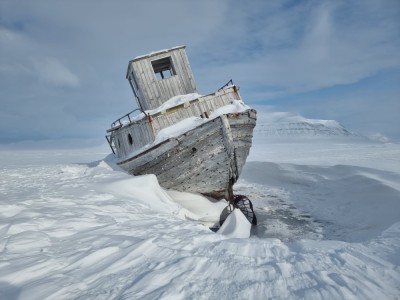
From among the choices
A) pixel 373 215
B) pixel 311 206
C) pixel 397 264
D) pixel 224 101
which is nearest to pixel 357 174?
pixel 311 206

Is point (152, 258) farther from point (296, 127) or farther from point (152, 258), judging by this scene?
point (296, 127)

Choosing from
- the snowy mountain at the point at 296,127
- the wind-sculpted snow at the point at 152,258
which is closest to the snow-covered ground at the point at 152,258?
the wind-sculpted snow at the point at 152,258

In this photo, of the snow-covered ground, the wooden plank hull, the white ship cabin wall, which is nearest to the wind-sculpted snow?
the snow-covered ground

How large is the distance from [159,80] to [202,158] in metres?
4.71

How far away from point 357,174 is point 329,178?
1572 millimetres

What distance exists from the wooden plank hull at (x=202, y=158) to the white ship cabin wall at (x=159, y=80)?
11.2 ft

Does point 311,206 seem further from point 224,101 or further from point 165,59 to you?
point 165,59

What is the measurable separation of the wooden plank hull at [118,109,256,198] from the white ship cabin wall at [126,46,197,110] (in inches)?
134

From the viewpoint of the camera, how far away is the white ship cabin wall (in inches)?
479

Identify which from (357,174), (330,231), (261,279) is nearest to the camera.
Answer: (261,279)

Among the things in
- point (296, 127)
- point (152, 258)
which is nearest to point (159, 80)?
point (152, 258)

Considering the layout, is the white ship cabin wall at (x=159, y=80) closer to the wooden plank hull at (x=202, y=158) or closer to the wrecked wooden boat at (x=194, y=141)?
the wrecked wooden boat at (x=194, y=141)

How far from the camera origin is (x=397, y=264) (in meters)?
3.21

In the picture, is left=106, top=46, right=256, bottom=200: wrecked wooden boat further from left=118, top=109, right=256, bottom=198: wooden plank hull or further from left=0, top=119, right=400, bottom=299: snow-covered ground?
left=0, top=119, right=400, bottom=299: snow-covered ground
